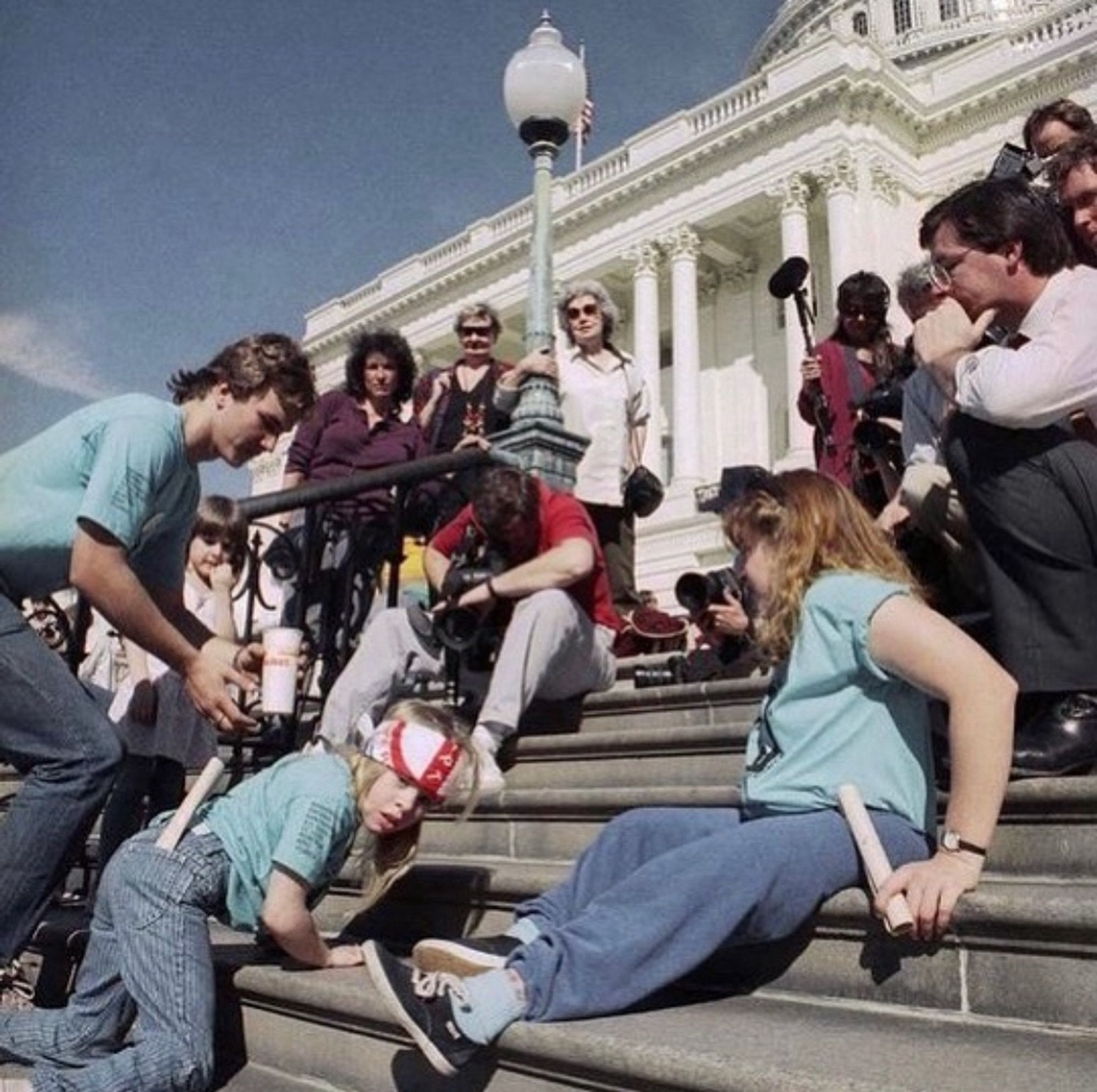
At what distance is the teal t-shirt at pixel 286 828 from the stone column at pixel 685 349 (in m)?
28.8

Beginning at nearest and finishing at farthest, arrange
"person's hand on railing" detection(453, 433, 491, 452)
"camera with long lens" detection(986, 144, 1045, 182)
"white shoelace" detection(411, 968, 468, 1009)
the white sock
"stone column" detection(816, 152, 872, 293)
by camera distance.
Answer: "white shoelace" detection(411, 968, 468, 1009), the white sock, "camera with long lens" detection(986, 144, 1045, 182), "person's hand on railing" detection(453, 433, 491, 452), "stone column" detection(816, 152, 872, 293)

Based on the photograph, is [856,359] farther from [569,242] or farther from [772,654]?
[569,242]

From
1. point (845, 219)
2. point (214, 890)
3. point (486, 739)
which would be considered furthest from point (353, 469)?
point (845, 219)

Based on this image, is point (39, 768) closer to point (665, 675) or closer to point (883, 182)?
point (665, 675)

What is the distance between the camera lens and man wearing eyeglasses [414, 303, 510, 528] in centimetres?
641

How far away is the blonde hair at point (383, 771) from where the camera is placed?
2723 mm

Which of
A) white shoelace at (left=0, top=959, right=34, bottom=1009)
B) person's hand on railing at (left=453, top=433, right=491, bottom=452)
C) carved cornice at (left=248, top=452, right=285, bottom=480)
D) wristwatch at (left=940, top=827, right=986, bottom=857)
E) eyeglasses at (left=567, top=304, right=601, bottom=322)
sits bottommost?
white shoelace at (left=0, top=959, right=34, bottom=1009)

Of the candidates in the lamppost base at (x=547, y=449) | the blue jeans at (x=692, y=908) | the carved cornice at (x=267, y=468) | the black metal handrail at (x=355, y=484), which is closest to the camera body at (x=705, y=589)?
the black metal handrail at (x=355, y=484)

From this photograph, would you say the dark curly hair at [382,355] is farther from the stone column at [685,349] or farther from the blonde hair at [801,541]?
the stone column at [685,349]

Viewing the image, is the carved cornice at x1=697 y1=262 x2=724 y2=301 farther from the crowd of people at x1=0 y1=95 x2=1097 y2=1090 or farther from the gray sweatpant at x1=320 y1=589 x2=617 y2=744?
the crowd of people at x1=0 y1=95 x2=1097 y2=1090

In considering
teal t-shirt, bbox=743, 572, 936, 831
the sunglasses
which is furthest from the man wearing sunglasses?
teal t-shirt, bbox=743, 572, 936, 831

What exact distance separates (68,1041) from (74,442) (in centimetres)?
141

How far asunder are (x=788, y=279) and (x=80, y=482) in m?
3.77

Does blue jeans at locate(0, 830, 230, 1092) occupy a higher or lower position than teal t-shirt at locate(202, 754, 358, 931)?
lower
